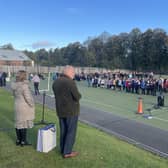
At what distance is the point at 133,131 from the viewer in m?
10.8

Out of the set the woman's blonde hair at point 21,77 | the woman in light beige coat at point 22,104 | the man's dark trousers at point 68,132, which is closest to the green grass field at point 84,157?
the man's dark trousers at point 68,132

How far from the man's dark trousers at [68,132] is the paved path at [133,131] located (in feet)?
8.83

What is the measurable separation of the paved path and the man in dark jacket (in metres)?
2.75

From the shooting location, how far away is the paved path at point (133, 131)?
862 cm

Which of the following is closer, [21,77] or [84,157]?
[84,157]

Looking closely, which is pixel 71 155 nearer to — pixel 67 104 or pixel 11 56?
pixel 67 104

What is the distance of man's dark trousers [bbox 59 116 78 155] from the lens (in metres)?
6.03

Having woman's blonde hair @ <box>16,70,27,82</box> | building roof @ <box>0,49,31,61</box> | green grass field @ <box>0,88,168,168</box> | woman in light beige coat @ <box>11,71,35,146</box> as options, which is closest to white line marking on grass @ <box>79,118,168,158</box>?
green grass field @ <box>0,88,168,168</box>

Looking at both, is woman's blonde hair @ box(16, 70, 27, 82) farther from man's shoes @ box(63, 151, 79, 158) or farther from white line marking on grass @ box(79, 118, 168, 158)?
white line marking on grass @ box(79, 118, 168, 158)

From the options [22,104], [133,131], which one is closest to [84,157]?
[22,104]

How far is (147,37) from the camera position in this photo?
75.5m

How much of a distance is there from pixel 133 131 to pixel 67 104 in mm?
5420

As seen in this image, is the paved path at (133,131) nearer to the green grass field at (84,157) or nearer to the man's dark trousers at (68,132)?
the green grass field at (84,157)

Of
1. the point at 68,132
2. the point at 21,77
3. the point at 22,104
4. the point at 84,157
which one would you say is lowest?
the point at 84,157
